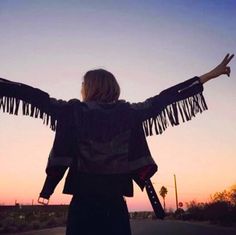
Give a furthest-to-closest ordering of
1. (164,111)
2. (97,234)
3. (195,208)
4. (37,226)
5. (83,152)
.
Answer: (195,208) < (37,226) < (164,111) < (83,152) < (97,234)

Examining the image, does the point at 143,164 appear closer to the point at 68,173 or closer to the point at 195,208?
the point at 68,173

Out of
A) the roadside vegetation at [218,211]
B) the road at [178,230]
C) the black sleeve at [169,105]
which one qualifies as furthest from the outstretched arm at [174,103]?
the roadside vegetation at [218,211]

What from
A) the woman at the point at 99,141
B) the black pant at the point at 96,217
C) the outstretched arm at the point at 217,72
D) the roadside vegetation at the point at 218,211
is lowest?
the black pant at the point at 96,217

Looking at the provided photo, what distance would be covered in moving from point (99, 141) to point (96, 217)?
565 mm

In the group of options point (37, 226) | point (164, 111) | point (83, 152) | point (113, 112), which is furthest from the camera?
point (37, 226)

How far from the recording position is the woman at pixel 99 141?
107 inches

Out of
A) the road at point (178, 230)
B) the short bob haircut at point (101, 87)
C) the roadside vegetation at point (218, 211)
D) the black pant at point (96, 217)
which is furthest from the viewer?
the roadside vegetation at point (218, 211)

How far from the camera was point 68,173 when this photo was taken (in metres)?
2.92

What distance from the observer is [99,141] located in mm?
2969

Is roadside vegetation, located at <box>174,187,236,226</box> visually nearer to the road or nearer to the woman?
the road

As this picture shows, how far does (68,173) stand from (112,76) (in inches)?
33.8

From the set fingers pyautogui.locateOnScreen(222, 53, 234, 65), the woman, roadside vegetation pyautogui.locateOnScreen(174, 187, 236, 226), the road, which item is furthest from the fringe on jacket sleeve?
roadside vegetation pyautogui.locateOnScreen(174, 187, 236, 226)

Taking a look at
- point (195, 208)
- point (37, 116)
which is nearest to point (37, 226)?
point (195, 208)

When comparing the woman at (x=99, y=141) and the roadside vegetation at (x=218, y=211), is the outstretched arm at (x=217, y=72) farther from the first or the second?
the roadside vegetation at (x=218, y=211)
